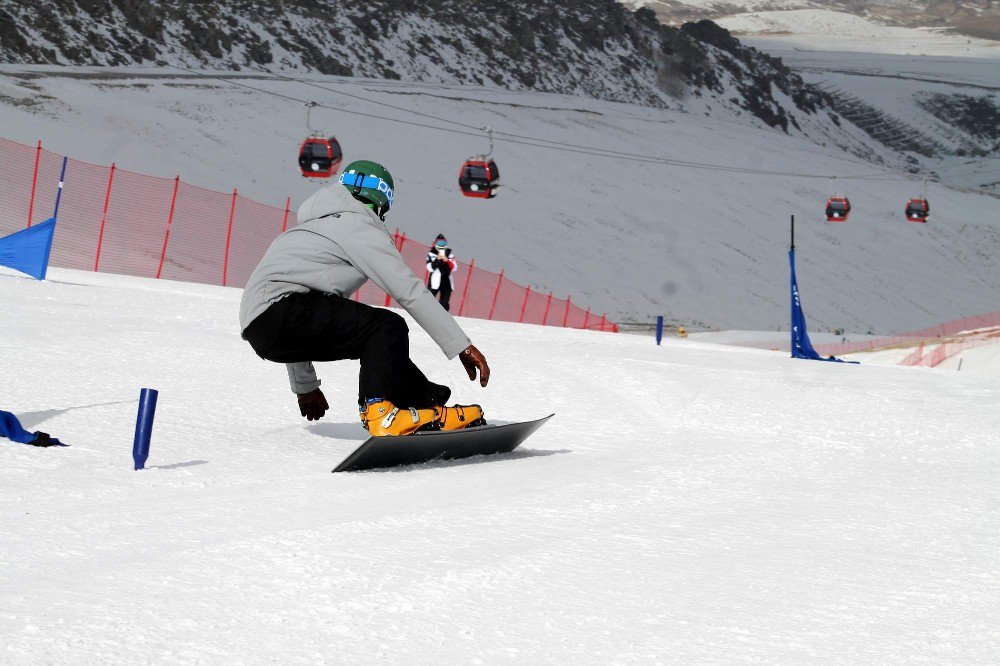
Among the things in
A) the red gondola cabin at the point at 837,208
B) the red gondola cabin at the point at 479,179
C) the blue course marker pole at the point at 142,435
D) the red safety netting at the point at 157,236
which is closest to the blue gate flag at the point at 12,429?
the blue course marker pole at the point at 142,435

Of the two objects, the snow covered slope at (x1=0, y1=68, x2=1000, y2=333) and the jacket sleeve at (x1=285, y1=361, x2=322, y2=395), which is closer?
the jacket sleeve at (x1=285, y1=361, x2=322, y2=395)

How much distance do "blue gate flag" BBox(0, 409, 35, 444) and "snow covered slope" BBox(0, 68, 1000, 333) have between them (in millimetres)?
50449

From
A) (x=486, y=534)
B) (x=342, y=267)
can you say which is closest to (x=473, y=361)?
(x=342, y=267)

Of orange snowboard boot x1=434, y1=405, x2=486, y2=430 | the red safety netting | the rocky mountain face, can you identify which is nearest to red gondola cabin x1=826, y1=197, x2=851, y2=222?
the red safety netting

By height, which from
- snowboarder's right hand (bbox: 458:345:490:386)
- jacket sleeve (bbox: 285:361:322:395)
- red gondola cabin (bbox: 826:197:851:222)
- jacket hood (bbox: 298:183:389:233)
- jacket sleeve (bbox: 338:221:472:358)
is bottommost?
jacket sleeve (bbox: 285:361:322:395)

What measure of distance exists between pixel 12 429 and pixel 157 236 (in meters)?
29.8

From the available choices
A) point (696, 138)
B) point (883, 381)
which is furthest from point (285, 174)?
point (883, 381)

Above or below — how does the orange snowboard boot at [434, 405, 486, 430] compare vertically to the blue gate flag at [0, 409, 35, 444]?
above

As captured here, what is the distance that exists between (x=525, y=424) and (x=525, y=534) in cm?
196

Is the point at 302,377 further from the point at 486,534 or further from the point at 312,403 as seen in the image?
the point at 486,534

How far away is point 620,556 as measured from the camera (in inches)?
137

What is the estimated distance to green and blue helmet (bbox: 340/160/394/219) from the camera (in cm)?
509

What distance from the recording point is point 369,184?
509 cm

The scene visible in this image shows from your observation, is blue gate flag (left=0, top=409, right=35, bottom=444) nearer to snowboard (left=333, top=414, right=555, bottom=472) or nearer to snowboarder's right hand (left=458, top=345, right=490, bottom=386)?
snowboard (left=333, top=414, right=555, bottom=472)
